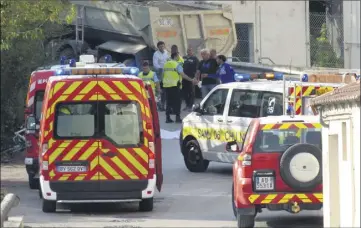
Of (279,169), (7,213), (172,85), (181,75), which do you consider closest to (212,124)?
(172,85)

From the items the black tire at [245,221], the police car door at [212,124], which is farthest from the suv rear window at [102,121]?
the police car door at [212,124]

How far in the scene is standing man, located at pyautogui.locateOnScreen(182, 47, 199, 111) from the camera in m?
28.7

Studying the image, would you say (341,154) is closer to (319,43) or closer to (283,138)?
(283,138)

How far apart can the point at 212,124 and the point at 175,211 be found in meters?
4.30

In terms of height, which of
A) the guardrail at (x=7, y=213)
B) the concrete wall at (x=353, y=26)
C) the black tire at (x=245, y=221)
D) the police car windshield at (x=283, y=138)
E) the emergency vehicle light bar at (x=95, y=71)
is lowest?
the black tire at (x=245, y=221)

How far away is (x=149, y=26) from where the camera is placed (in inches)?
1223

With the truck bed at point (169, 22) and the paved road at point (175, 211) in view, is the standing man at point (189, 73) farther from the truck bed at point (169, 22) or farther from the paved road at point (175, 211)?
the paved road at point (175, 211)

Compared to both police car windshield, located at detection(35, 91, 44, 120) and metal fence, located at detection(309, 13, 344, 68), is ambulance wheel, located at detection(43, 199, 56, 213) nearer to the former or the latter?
police car windshield, located at detection(35, 91, 44, 120)

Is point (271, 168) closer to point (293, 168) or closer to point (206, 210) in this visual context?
point (293, 168)

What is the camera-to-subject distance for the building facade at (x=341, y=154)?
31.9 ft

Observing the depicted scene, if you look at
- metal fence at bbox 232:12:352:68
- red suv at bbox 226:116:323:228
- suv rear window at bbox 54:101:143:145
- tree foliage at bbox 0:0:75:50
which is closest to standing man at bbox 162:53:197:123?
metal fence at bbox 232:12:352:68

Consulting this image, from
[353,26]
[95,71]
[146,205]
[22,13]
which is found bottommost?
[146,205]

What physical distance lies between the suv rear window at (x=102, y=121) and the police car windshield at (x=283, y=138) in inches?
120

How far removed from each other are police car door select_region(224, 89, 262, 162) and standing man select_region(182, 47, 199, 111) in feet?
25.3
